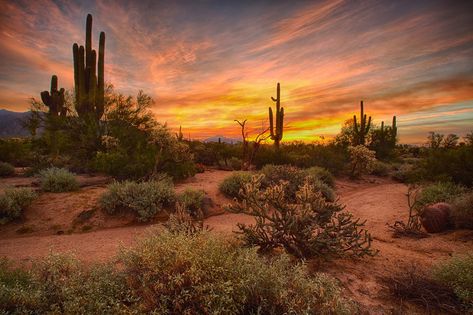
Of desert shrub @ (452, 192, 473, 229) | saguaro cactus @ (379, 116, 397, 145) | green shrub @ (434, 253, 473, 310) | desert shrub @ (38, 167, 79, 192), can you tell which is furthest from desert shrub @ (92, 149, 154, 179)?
saguaro cactus @ (379, 116, 397, 145)

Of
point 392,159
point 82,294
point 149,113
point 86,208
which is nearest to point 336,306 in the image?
point 82,294

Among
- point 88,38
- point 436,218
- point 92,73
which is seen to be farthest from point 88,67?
point 436,218

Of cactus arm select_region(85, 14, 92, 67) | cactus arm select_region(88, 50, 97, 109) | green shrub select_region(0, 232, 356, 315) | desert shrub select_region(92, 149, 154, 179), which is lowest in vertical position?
green shrub select_region(0, 232, 356, 315)

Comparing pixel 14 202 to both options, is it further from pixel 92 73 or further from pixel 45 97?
pixel 45 97

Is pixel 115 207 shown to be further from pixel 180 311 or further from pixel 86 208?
pixel 180 311

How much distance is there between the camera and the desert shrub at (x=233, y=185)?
10.0m

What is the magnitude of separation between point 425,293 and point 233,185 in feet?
23.1

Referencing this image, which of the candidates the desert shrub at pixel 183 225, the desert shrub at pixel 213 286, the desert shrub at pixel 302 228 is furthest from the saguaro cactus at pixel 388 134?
the desert shrub at pixel 213 286

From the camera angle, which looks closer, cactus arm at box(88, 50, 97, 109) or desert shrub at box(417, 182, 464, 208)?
desert shrub at box(417, 182, 464, 208)

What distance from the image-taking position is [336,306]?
2.68 meters

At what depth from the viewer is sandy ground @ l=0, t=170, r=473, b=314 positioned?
409 cm

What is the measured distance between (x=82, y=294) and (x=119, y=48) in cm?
1316

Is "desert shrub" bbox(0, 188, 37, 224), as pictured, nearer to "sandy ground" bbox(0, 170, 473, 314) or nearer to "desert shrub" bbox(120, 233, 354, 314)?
"sandy ground" bbox(0, 170, 473, 314)

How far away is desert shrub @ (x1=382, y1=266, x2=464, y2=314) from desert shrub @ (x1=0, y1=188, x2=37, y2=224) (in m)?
8.42
